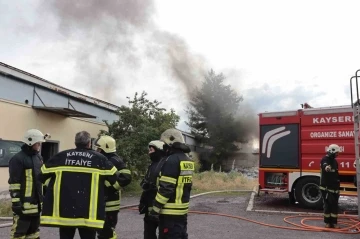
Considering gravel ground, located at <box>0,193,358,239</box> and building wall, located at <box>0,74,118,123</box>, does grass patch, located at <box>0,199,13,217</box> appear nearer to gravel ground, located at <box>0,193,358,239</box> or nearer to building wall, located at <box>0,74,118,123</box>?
gravel ground, located at <box>0,193,358,239</box>

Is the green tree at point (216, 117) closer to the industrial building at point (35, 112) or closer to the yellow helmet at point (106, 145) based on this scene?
the industrial building at point (35, 112)

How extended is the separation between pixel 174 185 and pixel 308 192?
7295 mm

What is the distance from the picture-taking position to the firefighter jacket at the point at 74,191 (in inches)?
133

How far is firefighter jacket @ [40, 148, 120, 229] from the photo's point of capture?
3.37 m

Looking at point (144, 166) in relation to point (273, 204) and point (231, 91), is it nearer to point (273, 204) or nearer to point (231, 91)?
point (273, 204)

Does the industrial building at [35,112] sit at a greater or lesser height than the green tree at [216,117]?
lesser

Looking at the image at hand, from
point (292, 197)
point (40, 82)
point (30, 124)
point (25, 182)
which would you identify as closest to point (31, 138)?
point (25, 182)

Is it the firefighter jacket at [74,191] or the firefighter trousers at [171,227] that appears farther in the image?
the firefighter trousers at [171,227]

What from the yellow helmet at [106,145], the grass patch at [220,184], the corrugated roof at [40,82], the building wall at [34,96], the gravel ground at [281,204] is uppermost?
the corrugated roof at [40,82]

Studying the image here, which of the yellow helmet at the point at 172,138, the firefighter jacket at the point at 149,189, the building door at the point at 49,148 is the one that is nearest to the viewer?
the yellow helmet at the point at 172,138

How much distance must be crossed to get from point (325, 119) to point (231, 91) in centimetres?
2762

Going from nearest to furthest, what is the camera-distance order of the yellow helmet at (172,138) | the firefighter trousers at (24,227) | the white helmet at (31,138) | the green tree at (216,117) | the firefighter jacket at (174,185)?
the firefighter jacket at (174,185)
the yellow helmet at (172,138)
the firefighter trousers at (24,227)
the white helmet at (31,138)
the green tree at (216,117)

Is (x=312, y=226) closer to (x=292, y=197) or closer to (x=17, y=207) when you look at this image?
(x=292, y=197)

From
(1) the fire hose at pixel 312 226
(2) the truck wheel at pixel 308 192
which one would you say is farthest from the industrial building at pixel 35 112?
(2) the truck wheel at pixel 308 192
